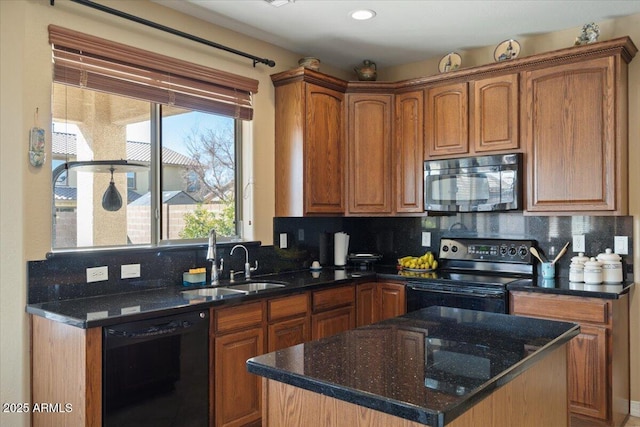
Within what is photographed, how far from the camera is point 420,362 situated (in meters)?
1.48

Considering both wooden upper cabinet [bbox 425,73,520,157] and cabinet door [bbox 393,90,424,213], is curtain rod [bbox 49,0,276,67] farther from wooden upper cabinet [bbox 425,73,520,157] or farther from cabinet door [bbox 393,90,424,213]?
wooden upper cabinet [bbox 425,73,520,157]

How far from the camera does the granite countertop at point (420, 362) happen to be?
1.21m

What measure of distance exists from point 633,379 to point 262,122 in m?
3.24

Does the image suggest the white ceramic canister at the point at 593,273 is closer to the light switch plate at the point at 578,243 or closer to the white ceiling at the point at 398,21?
the light switch plate at the point at 578,243

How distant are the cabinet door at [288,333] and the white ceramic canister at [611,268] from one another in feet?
6.57

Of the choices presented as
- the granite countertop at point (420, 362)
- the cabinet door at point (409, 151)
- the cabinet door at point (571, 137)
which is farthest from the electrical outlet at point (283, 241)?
the granite countertop at point (420, 362)

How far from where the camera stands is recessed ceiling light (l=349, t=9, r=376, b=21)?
330cm

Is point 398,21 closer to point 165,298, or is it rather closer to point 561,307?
point 561,307

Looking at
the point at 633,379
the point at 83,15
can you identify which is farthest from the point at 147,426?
the point at 633,379

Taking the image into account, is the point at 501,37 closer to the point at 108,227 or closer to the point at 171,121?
the point at 171,121

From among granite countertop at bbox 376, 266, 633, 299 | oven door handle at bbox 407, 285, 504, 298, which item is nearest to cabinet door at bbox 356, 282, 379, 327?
oven door handle at bbox 407, 285, 504, 298

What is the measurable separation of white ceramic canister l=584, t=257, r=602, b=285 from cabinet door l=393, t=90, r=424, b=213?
1294 millimetres

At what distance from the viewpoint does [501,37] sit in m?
3.82

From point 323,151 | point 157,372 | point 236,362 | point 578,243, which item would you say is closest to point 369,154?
point 323,151
